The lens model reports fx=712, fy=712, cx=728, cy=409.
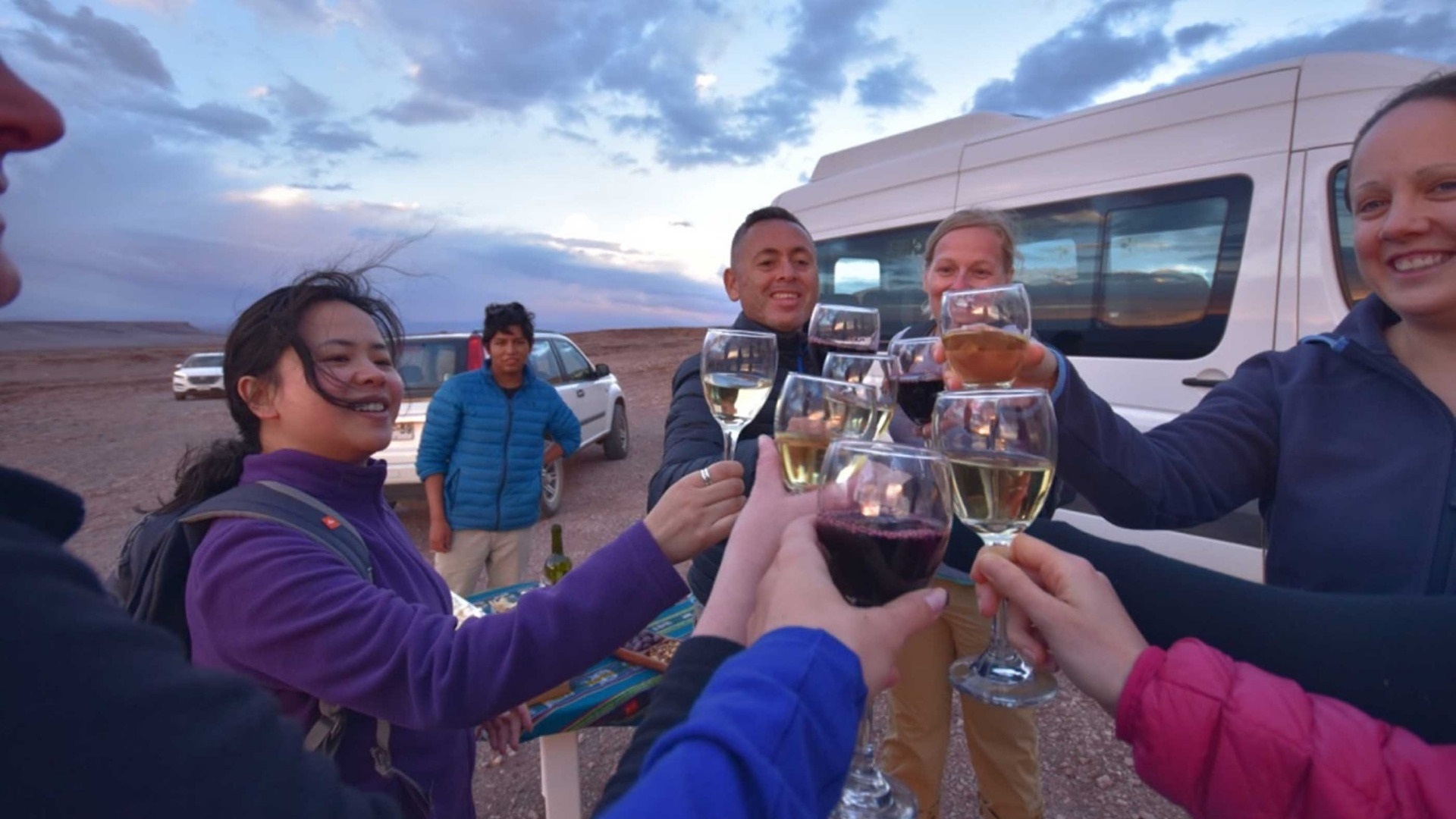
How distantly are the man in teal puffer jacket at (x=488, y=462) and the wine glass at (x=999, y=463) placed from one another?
3.67 meters

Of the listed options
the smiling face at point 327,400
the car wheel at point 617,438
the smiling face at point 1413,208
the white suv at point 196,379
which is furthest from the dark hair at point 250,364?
the white suv at point 196,379

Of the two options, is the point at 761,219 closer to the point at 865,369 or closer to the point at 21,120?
the point at 865,369

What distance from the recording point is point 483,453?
450 centimetres

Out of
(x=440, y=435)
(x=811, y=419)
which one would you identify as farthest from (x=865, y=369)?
(x=440, y=435)

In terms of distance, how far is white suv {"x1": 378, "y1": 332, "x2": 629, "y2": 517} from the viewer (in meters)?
6.74

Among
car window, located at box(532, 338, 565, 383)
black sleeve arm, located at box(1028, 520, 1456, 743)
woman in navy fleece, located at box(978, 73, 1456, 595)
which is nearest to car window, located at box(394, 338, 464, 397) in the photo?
car window, located at box(532, 338, 565, 383)

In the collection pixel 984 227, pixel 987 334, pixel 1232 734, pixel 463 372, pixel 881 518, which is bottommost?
pixel 1232 734

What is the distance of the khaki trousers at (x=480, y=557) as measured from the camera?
449cm

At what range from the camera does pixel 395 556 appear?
1.81 m

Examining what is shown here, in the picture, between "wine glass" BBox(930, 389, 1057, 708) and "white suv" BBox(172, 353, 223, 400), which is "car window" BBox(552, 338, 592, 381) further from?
"white suv" BBox(172, 353, 223, 400)

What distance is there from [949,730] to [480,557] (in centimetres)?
309

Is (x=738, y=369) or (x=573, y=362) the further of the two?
(x=573, y=362)

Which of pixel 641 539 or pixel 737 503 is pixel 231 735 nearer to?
pixel 641 539

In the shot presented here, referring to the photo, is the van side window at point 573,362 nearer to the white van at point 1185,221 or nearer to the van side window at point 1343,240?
the white van at point 1185,221
